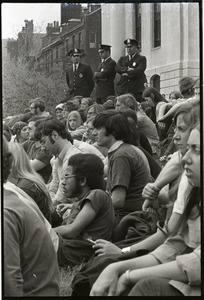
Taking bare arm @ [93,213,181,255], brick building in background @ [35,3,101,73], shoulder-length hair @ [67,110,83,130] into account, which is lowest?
bare arm @ [93,213,181,255]

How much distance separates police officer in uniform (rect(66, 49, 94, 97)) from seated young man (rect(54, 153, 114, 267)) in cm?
57

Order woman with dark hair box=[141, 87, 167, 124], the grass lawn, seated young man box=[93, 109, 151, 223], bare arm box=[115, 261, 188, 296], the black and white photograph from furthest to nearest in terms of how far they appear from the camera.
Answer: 1. woman with dark hair box=[141, 87, 167, 124]
2. seated young man box=[93, 109, 151, 223]
3. the grass lawn
4. the black and white photograph
5. bare arm box=[115, 261, 188, 296]

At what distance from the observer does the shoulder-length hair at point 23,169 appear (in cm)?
377

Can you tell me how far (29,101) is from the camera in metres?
3.93

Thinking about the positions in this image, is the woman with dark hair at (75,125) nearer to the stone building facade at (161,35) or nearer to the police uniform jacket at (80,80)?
the police uniform jacket at (80,80)

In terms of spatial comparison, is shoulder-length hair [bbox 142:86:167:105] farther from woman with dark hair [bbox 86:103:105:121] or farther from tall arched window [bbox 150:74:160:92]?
woman with dark hair [bbox 86:103:105:121]

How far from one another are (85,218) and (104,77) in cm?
105

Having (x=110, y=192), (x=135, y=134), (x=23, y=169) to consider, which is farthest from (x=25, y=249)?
(x=135, y=134)

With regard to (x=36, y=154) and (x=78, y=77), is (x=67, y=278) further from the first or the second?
(x=78, y=77)

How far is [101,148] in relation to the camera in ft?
12.8

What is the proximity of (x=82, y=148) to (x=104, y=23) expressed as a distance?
3.10 ft

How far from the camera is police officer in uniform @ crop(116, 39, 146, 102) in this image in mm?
3939

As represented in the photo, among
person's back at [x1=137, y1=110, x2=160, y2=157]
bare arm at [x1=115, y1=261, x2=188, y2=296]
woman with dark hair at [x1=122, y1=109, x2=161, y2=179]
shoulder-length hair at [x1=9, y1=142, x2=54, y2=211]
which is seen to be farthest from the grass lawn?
person's back at [x1=137, y1=110, x2=160, y2=157]

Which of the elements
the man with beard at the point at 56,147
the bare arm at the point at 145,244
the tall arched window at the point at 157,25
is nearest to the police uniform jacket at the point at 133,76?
the tall arched window at the point at 157,25
